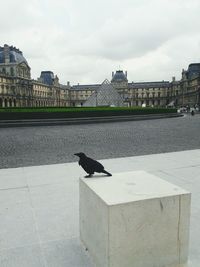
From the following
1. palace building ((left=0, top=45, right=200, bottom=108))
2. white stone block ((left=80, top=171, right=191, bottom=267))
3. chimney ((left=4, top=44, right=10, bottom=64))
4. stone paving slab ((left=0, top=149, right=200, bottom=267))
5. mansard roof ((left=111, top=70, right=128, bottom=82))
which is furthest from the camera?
mansard roof ((left=111, top=70, right=128, bottom=82))

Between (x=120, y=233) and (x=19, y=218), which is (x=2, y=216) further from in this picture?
(x=120, y=233)

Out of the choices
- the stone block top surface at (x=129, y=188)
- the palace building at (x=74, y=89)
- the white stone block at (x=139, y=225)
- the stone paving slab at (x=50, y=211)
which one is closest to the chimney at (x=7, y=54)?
the palace building at (x=74, y=89)

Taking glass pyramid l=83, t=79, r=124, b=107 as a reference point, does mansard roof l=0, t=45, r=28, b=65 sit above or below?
above

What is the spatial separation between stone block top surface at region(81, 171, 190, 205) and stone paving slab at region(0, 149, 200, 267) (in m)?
0.73

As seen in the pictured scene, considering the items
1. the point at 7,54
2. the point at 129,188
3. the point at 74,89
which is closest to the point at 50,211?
the point at 129,188

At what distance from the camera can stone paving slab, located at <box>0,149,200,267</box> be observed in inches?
104

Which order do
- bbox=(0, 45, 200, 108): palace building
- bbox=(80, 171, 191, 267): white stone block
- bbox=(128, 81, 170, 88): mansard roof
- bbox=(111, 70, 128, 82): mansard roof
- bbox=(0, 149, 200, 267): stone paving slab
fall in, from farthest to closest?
1. bbox=(128, 81, 170, 88): mansard roof
2. bbox=(111, 70, 128, 82): mansard roof
3. bbox=(0, 45, 200, 108): palace building
4. bbox=(0, 149, 200, 267): stone paving slab
5. bbox=(80, 171, 191, 267): white stone block

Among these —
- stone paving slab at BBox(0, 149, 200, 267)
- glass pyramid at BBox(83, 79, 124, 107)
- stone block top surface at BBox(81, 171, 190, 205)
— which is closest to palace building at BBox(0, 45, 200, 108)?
glass pyramid at BBox(83, 79, 124, 107)

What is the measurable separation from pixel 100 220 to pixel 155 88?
125105 mm

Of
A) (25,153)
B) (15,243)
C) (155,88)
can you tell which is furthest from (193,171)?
(155,88)

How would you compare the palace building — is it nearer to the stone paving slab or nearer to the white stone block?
the stone paving slab

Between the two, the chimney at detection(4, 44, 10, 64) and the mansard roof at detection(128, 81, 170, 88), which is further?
the mansard roof at detection(128, 81, 170, 88)

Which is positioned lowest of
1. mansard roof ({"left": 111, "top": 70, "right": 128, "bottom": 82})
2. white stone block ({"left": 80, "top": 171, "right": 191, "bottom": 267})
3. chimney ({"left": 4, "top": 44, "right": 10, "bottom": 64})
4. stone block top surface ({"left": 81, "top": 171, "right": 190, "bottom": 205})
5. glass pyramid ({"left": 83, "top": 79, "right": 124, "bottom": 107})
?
white stone block ({"left": 80, "top": 171, "right": 191, "bottom": 267})

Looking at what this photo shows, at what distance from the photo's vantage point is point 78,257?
2.61m
